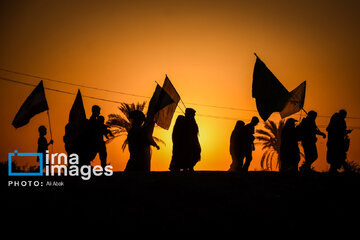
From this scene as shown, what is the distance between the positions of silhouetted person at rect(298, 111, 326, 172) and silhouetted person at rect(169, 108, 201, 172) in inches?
110

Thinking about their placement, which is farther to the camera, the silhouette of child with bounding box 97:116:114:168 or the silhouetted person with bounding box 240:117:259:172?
the silhouetted person with bounding box 240:117:259:172

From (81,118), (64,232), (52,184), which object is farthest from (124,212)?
(81,118)

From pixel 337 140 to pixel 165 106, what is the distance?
5161 mm

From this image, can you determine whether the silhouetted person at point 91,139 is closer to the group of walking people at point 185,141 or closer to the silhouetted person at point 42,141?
the group of walking people at point 185,141

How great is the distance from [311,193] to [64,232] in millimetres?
4387

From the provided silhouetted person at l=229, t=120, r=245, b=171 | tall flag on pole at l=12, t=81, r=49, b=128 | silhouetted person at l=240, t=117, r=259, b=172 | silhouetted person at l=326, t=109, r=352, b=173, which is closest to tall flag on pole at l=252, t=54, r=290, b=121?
silhouetted person at l=240, t=117, r=259, b=172

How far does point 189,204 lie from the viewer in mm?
7738

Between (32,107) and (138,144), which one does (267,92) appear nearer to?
(138,144)

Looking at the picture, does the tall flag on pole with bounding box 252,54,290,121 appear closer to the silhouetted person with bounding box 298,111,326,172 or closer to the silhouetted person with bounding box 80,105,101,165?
the silhouetted person with bounding box 298,111,326,172

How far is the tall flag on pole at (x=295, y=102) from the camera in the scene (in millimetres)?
14703

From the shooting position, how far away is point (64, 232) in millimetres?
6355

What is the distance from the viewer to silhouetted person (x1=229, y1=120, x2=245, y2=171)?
1502 cm

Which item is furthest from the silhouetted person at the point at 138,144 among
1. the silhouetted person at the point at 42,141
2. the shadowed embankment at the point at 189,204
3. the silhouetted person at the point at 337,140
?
the silhouetted person at the point at 337,140

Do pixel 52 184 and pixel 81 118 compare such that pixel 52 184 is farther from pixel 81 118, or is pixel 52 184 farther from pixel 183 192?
pixel 81 118
